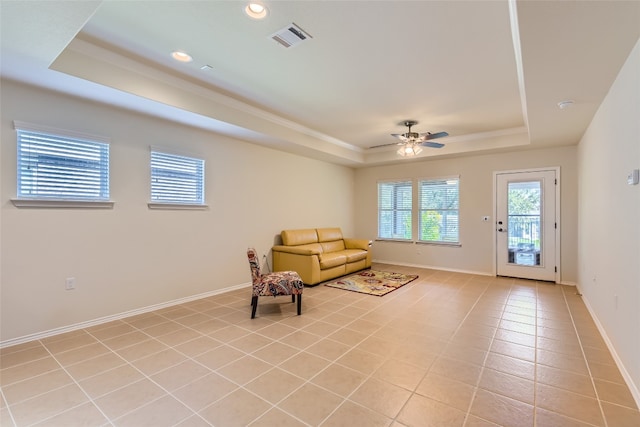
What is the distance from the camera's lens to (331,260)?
5449 mm

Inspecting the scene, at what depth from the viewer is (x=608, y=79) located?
265 centimetres

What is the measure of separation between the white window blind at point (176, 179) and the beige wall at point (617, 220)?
15.5ft

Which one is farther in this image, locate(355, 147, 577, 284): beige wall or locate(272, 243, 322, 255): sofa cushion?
locate(355, 147, 577, 284): beige wall

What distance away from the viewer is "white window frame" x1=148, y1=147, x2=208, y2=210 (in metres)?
3.94

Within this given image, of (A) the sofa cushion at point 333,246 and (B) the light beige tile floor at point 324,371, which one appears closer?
(B) the light beige tile floor at point 324,371

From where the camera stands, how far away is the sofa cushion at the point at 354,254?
19.7ft

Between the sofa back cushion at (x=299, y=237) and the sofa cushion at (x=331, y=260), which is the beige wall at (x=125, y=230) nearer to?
the sofa back cushion at (x=299, y=237)

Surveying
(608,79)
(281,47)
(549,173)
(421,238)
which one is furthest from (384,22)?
(421,238)

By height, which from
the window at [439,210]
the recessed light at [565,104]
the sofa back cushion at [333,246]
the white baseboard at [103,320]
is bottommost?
the white baseboard at [103,320]

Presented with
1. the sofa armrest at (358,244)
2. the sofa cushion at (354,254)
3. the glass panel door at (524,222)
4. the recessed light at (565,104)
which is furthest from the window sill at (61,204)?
the glass panel door at (524,222)

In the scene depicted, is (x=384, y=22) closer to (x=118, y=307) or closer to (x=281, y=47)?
(x=281, y=47)

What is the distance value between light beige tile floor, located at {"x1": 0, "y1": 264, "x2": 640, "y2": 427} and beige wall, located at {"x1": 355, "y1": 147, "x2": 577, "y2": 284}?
7.01 ft

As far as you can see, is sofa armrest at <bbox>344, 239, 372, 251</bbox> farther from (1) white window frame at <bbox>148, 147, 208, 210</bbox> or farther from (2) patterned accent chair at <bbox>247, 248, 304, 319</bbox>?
(1) white window frame at <bbox>148, 147, 208, 210</bbox>

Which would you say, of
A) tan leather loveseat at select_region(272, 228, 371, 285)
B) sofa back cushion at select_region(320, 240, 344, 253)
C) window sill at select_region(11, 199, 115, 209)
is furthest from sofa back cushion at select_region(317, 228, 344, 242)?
window sill at select_region(11, 199, 115, 209)
